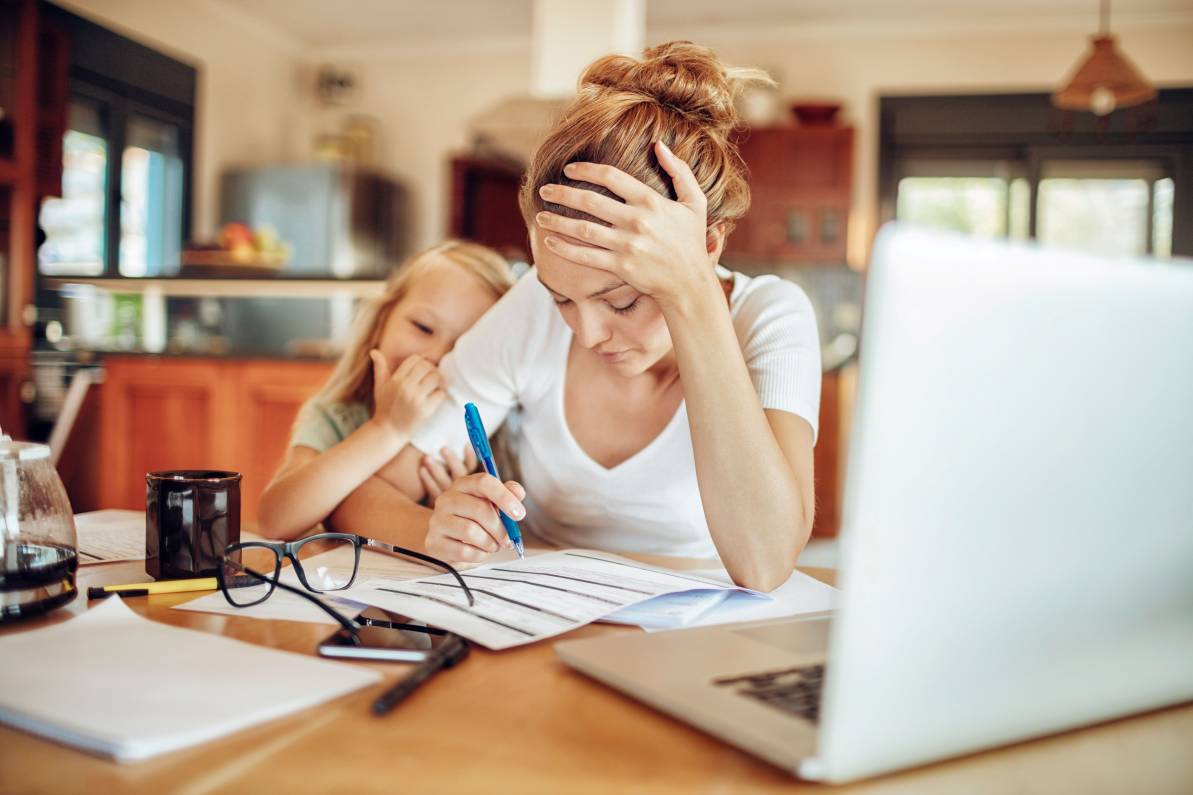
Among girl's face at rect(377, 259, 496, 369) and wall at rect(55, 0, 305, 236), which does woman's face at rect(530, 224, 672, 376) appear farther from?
wall at rect(55, 0, 305, 236)

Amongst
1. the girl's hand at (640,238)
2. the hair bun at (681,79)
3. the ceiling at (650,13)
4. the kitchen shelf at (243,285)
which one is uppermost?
the ceiling at (650,13)

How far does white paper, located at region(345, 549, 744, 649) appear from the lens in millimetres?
746

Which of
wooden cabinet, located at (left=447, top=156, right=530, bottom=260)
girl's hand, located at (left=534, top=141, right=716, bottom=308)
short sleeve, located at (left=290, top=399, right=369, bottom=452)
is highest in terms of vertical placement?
wooden cabinet, located at (left=447, top=156, right=530, bottom=260)

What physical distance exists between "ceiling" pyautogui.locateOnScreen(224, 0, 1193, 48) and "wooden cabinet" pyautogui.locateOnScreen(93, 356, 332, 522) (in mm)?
3102

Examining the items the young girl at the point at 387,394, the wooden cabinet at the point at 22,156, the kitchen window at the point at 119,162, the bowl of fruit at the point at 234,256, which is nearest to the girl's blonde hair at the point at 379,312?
the young girl at the point at 387,394

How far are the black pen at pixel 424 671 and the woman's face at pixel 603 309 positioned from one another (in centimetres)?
44

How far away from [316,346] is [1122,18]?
470 centimetres

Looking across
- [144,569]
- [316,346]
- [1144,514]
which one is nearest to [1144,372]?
[1144,514]

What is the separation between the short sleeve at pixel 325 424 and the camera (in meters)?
1.40

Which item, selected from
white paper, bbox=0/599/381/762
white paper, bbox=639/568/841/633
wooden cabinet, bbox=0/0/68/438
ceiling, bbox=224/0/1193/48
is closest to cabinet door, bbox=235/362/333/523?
wooden cabinet, bbox=0/0/68/438

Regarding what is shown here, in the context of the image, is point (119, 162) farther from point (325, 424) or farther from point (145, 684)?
point (145, 684)

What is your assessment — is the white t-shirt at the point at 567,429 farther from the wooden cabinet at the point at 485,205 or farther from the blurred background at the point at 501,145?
the wooden cabinet at the point at 485,205

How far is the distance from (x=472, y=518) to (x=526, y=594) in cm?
14

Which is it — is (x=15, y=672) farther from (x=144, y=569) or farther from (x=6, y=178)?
(x=6, y=178)
